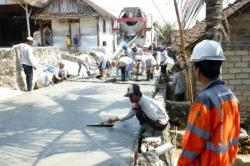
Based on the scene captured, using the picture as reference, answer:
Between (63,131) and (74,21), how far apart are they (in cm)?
2046

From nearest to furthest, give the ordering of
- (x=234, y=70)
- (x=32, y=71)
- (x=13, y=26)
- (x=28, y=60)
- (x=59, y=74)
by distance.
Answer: (x=234, y=70), (x=28, y=60), (x=32, y=71), (x=59, y=74), (x=13, y=26)

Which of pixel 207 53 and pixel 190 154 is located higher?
pixel 207 53

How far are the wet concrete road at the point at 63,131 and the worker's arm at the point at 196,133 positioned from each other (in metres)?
2.24

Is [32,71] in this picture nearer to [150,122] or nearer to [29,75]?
[29,75]

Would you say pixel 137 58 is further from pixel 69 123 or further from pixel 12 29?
pixel 12 29

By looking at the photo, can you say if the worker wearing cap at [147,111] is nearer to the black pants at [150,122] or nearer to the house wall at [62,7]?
the black pants at [150,122]

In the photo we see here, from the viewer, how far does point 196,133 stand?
97.0 inches

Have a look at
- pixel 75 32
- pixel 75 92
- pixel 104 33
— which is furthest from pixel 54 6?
pixel 75 92

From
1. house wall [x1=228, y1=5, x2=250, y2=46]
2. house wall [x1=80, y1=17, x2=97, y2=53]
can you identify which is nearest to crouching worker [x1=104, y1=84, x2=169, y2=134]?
house wall [x1=228, y1=5, x2=250, y2=46]

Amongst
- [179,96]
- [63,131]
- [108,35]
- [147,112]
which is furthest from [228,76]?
[108,35]

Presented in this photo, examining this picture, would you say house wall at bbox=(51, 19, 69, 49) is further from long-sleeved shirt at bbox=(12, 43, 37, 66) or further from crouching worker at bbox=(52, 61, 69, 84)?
long-sleeved shirt at bbox=(12, 43, 37, 66)

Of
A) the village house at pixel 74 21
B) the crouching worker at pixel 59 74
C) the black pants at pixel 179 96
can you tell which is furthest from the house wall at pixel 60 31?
the black pants at pixel 179 96

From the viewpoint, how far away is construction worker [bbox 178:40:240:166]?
8.03 ft

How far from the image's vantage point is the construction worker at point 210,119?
245 centimetres
